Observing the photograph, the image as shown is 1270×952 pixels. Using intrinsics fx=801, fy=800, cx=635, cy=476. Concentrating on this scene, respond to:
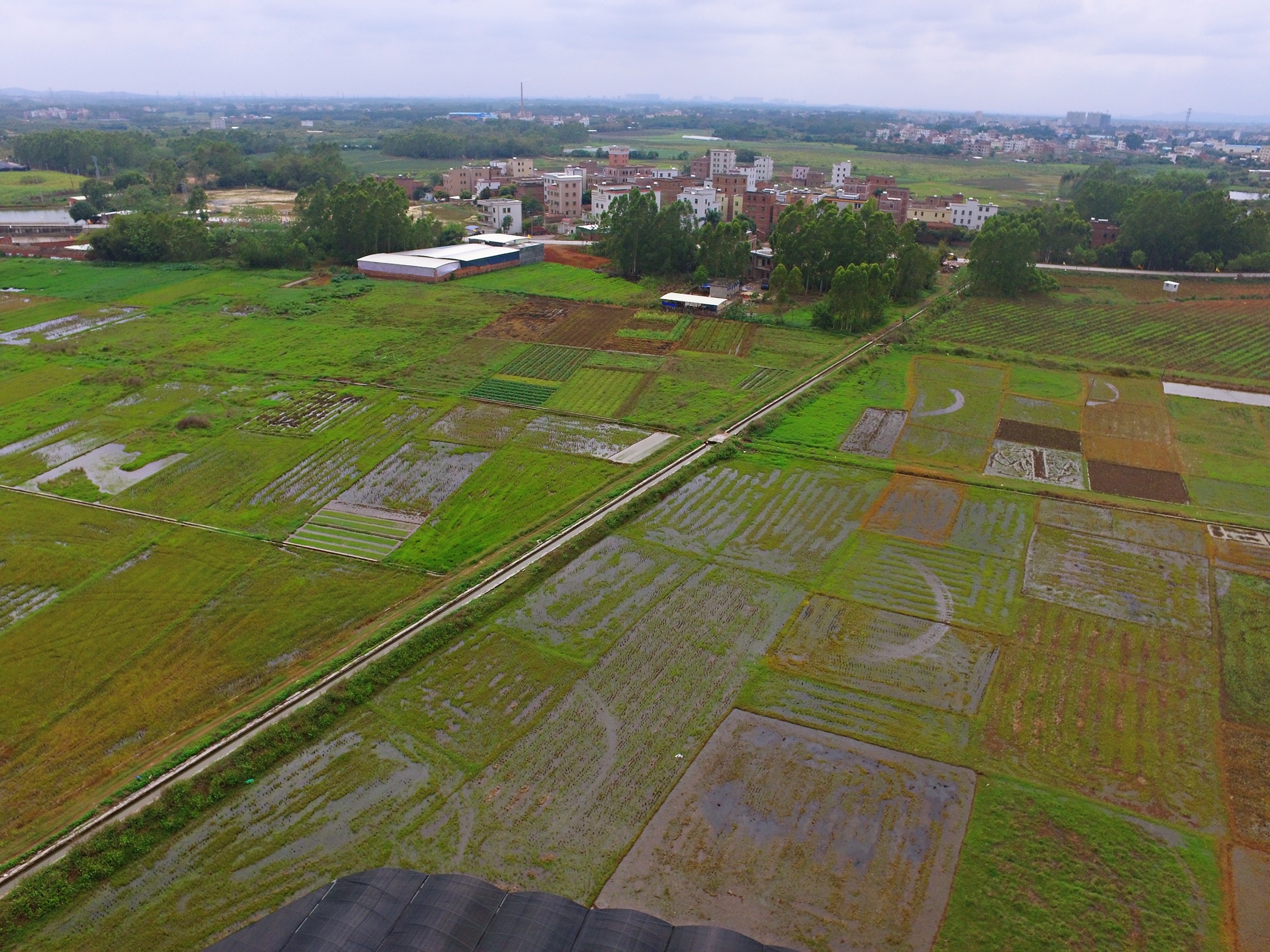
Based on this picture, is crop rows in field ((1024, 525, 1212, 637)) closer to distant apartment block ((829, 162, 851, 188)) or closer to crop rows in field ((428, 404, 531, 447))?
crop rows in field ((428, 404, 531, 447))

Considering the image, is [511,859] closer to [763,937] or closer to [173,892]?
[763,937]

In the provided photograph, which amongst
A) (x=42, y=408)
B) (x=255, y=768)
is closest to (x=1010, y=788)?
(x=255, y=768)

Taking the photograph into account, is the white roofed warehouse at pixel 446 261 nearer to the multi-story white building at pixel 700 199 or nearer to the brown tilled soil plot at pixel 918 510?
the multi-story white building at pixel 700 199

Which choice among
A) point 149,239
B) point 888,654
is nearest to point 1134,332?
point 888,654

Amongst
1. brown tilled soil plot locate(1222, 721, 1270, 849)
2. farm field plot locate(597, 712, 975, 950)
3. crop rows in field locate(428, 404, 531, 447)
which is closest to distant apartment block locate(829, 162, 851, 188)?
crop rows in field locate(428, 404, 531, 447)

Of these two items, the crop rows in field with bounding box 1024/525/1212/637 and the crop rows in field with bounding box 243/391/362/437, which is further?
the crop rows in field with bounding box 243/391/362/437

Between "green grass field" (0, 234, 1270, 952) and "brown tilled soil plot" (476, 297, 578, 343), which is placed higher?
"brown tilled soil plot" (476, 297, 578, 343)

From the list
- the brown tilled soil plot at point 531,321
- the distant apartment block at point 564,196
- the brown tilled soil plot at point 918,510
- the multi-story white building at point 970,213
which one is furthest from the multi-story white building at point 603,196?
the brown tilled soil plot at point 918,510

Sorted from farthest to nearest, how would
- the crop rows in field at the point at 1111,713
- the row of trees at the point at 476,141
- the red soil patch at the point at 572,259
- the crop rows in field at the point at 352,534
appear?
1. the row of trees at the point at 476,141
2. the red soil patch at the point at 572,259
3. the crop rows in field at the point at 352,534
4. the crop rows in field at the point at 1111,713
